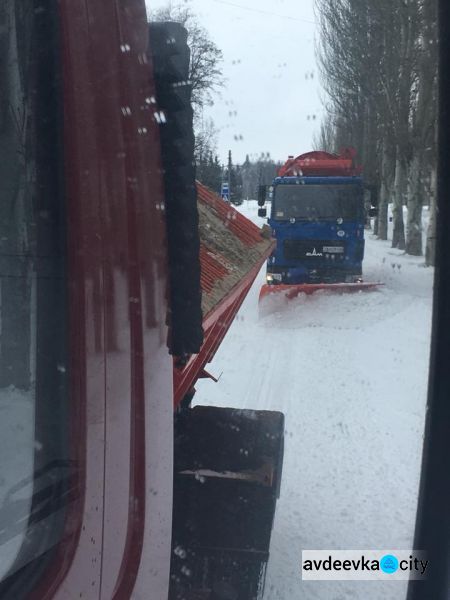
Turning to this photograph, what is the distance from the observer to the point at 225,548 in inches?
107

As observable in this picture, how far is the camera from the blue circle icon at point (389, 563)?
3.18 metres

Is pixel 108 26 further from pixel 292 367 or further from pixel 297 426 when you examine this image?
pixel 292 367

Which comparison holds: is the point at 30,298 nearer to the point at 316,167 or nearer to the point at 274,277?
the point at 274,277

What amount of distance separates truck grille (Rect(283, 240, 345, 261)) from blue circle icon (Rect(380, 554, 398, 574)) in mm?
11360

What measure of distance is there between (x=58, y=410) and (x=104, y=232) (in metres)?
0.36

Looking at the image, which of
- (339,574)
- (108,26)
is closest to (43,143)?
(108,26)

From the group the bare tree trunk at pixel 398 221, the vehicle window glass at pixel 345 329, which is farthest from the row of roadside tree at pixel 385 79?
the bare tree trunk at pixel 398 221

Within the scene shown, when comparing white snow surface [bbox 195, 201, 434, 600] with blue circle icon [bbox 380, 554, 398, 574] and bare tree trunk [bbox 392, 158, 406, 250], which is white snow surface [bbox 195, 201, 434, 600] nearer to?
blue circle icon [bbox 380, 554, 398, 574]

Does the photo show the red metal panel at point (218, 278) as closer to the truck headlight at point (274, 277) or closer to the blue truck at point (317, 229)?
the truck headlight at point (274, 277)

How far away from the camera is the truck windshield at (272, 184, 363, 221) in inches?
572

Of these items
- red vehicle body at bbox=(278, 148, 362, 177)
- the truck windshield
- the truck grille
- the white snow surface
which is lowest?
the white snow surface

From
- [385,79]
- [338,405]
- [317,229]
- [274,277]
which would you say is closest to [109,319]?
[338,405]
